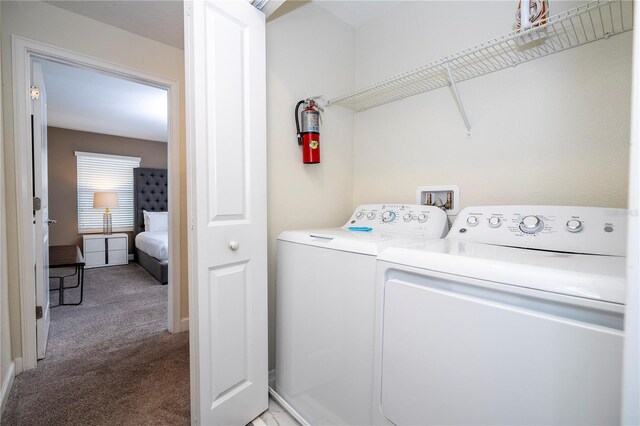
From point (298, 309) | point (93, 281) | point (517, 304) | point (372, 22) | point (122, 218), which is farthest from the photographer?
point (122, 218)

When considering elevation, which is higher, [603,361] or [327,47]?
[327,47]

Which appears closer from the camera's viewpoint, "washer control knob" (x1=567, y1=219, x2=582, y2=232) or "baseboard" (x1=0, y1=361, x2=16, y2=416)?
"washer control knob" (x1=567, y1=219, x2=582, y2=232)

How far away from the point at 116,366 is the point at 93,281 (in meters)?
2.69

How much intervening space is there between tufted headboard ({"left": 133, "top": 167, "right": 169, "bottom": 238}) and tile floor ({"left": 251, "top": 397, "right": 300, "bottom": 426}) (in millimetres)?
4951

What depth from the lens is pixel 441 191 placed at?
1553 mm

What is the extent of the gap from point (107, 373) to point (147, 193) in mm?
4359

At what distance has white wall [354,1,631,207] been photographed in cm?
109

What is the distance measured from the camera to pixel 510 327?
2.27ft

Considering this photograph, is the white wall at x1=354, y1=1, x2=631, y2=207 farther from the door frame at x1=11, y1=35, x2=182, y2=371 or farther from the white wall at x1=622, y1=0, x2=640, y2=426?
the door frame at x1=11, y1=35, x2=182, y2=371

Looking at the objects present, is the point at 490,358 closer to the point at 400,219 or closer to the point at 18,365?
the point at 400,219

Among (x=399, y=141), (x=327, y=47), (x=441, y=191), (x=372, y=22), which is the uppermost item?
(x=372, y=22)

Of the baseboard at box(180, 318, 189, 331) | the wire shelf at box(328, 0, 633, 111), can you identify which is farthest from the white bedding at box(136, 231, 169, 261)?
the wire shelf at box(328, 0, 633, 111)

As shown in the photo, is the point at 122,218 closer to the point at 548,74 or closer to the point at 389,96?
the point at 389,96

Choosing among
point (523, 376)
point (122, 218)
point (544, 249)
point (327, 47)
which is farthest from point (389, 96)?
point (122, 218)
